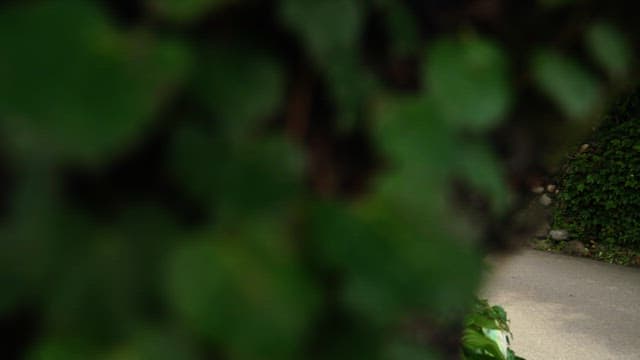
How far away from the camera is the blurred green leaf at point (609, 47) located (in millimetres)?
948

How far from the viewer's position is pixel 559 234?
1117 cm

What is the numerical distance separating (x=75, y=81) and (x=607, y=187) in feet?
35.0

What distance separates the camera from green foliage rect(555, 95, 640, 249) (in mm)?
10336

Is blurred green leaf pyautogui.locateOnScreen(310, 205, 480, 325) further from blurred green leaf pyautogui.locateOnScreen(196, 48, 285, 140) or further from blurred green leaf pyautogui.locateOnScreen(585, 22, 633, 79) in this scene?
blurred green leaf pyautogui.locateOnScreen(585, 22, 633, 79)

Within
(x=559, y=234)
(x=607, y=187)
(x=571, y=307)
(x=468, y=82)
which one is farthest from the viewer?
(x=559, y=234)

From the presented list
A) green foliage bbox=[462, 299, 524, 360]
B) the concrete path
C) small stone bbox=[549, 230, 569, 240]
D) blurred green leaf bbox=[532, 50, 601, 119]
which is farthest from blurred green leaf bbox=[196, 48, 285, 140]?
small stone bbox=[549, 230, 569, 240]

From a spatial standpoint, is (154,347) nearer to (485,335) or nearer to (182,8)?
(182,8)

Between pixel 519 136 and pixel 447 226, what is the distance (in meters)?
0.34

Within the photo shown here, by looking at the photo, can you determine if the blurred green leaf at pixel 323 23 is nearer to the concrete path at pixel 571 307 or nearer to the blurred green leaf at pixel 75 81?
the blurred green leaf at pixel 75 81

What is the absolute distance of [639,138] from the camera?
1027 cm

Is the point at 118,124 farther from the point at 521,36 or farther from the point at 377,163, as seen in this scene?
the point at 521,36

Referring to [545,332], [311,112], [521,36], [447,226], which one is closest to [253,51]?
[311,112]

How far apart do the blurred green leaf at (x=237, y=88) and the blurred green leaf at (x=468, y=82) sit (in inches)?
6.7

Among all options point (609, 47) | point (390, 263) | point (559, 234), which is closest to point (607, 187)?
point (559, 234)
